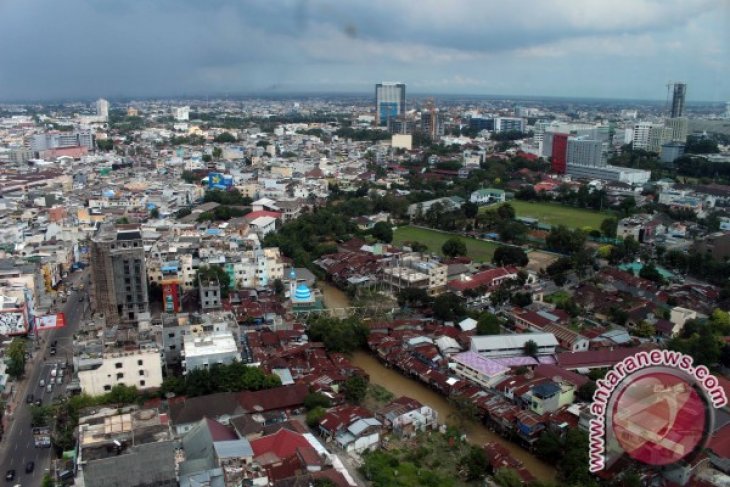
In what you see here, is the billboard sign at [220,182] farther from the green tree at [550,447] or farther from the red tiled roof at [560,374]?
the green tree at [550,447]

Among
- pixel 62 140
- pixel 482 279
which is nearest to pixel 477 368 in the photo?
pixel 482 279

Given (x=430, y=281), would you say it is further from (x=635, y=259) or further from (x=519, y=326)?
(x=635, y=259)

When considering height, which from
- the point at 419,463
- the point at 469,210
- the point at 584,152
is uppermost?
the point at 584,152

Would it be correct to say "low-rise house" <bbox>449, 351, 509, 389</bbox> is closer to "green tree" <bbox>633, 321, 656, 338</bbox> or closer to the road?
"green tree" <bbox>633, 321, 656, 338</bbox>

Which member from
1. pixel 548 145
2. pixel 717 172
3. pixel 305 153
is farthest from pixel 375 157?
pixel 717 172

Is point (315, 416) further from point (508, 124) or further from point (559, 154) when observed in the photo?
point (508, 124)

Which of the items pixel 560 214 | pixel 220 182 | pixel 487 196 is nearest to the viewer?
pixel 560 214
